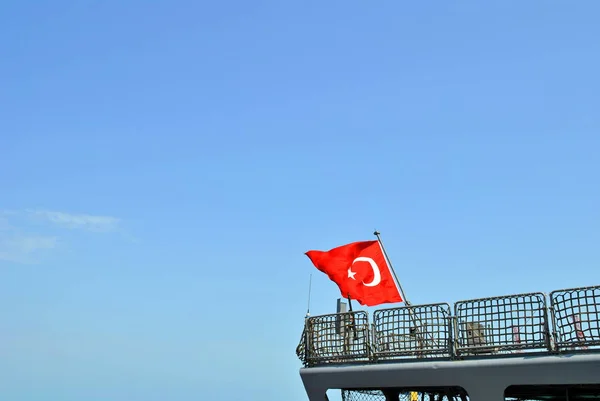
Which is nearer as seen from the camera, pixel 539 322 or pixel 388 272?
pixel 539 322

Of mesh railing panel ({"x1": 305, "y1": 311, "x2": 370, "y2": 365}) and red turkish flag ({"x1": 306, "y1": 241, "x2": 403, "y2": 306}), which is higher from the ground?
red turkish flag ({"x1": 306, "y1": 241, "x2": 403, "y2": 306})

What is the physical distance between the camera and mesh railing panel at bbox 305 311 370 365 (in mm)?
11891

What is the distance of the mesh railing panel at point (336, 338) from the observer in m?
11.9

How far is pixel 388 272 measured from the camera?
13305 millimetres

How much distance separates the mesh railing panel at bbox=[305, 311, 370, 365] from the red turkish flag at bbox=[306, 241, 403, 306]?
0.83m

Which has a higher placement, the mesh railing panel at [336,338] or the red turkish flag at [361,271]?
the red turkish flag at [361,271]

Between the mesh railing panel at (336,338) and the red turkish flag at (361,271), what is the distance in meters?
0.83

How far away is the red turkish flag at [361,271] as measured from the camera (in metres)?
13.1

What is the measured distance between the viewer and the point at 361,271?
13375 mm

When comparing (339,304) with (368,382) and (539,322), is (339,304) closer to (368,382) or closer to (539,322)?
(368,382)

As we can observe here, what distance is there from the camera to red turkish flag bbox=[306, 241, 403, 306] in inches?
517

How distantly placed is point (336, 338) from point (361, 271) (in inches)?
60.4

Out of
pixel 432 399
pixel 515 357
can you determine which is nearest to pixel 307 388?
pixel 432 399

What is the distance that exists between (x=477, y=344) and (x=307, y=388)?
11.5ft
